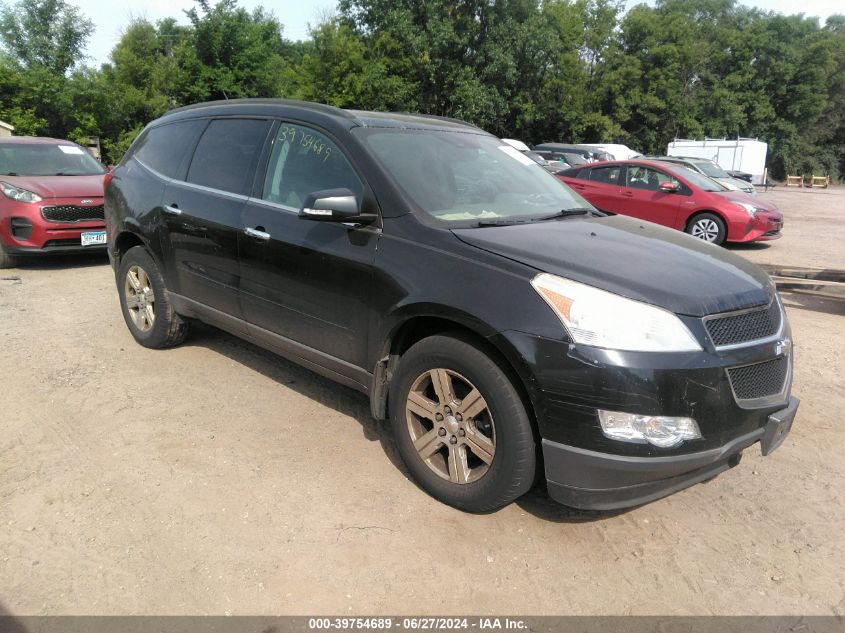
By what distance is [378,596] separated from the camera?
8.27 feet

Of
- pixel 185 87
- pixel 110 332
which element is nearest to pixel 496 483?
pixel 110 332

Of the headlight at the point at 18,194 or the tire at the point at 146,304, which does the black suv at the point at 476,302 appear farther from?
the headlight at the point at 18,194

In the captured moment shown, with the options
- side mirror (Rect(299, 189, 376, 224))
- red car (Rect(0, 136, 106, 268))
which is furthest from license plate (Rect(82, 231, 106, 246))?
side mirror (Rect(299, 189, 376, 224))

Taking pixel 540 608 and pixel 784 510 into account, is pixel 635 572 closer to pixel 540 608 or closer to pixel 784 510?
pixel 540 608

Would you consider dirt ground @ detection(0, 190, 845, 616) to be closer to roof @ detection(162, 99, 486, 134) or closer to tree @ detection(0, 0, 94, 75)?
roof @ detection(162, 99, 486, 134)

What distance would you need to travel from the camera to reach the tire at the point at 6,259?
8.12 m

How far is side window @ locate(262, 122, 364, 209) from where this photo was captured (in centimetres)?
351

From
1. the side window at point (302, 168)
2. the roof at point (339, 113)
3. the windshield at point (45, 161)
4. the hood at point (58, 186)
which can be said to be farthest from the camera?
the windshield at point (45, 161)

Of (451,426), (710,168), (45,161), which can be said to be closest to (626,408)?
(451,426)

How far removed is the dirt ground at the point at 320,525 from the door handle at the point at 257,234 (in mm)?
1124

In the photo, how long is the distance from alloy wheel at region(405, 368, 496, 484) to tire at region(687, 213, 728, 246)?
9682 millimetres

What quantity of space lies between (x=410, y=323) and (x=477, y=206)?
821 millimetres

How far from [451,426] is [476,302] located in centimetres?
62

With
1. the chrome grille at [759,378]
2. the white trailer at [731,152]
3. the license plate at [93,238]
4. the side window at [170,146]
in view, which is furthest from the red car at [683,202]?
the white trailer at [731,152]
